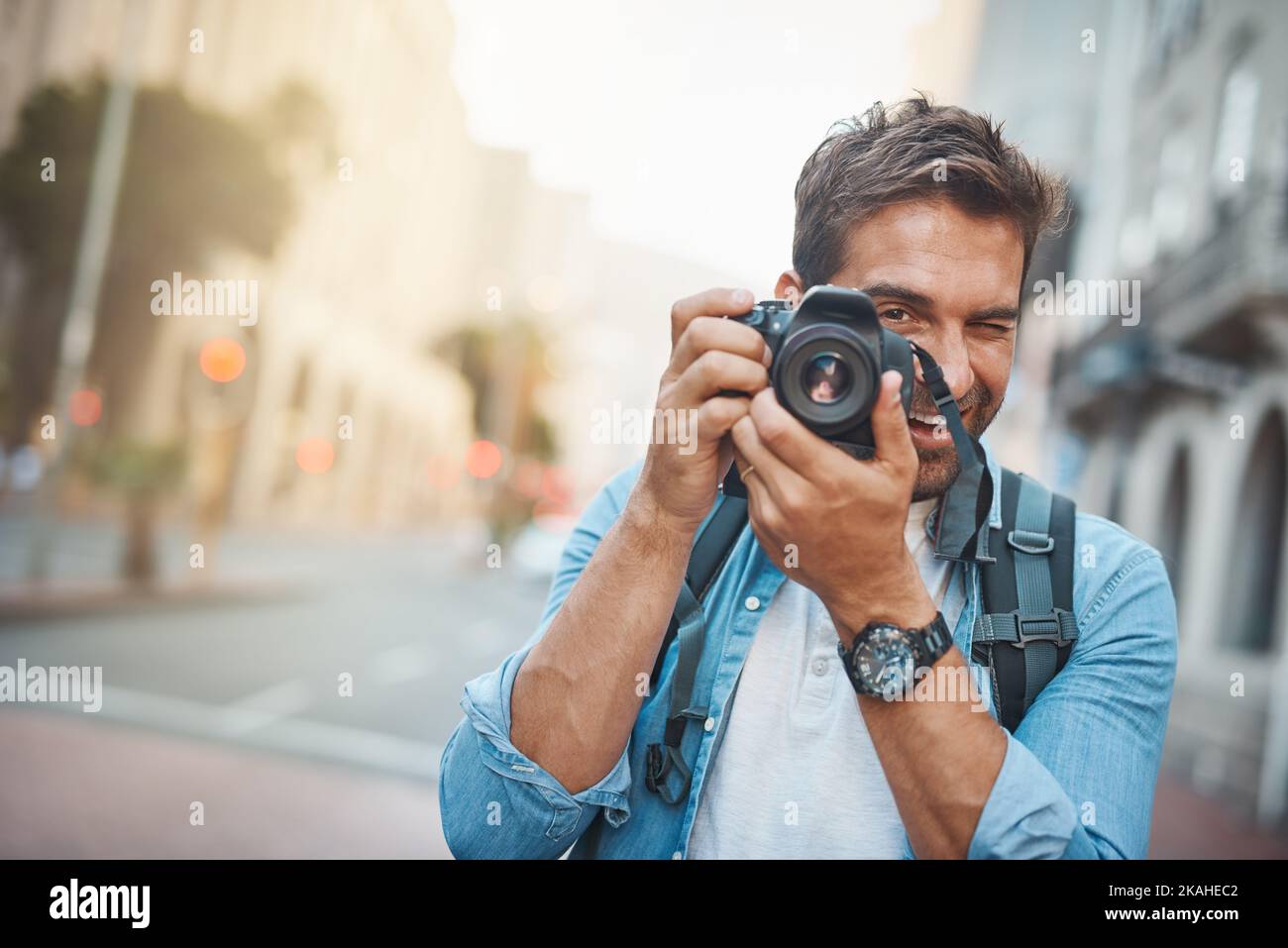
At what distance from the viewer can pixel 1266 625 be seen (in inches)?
358

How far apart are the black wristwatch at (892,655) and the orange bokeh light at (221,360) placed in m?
12.3

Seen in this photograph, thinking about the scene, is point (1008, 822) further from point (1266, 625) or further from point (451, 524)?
point (451, 524)

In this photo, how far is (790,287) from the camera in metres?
1.70

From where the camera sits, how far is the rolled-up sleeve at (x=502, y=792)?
133 cm

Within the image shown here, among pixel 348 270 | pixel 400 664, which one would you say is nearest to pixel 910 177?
pixel 400 664

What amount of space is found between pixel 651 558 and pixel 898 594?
303 millimetres

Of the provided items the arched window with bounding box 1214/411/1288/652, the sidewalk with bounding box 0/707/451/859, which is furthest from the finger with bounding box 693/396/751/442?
the arched window with bounding box 1214/411/1288/652

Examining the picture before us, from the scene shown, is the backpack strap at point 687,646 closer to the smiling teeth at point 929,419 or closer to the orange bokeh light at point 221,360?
the smiling teeth at point 929,419

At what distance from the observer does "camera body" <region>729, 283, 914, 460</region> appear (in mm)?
1189

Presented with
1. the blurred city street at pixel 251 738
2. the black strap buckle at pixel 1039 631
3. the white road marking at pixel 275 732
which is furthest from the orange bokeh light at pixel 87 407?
the black strap buckle at pixel 1039 631

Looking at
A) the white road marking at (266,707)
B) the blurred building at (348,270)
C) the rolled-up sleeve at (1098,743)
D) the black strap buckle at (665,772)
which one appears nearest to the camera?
the rolled-up sleeve at (1098,743)

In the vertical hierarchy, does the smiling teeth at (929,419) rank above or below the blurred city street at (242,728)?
above

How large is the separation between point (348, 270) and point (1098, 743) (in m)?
32.0

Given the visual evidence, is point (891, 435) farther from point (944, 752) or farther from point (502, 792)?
point (502, 792)
